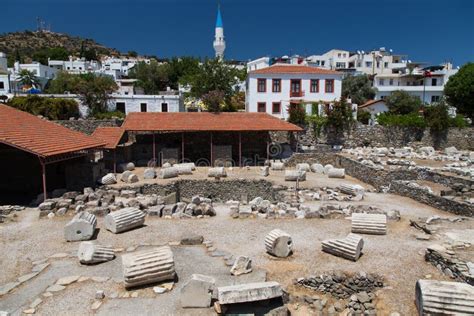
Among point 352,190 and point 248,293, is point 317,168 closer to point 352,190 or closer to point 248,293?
point 352,190

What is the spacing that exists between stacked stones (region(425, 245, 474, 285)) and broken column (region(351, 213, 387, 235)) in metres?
2.09

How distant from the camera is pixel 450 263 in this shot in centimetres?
942

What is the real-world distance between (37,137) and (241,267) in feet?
45.6

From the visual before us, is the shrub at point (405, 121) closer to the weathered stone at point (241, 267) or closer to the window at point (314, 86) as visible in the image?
the window at point (314, 86)

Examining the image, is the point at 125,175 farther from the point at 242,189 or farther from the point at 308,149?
the point at 308,149

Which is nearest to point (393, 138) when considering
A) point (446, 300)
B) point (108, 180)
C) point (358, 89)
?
point (358, 89)

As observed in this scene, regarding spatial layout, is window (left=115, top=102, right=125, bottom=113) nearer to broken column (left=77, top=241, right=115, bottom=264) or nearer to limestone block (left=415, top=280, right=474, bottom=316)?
broken column (left=77, top=241, right=115, bottom=264)

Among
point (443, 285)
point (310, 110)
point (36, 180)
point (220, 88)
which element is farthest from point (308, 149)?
point (443, 285)

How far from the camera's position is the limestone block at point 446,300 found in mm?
7441

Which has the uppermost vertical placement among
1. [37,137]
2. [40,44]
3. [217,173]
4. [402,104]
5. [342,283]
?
[40,44]

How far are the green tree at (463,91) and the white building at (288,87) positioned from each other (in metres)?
15.0

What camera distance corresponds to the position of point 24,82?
2323 inches

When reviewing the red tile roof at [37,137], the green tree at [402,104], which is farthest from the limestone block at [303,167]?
the green tree at [402,104]

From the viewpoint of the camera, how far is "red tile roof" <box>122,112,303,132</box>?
26375mm
